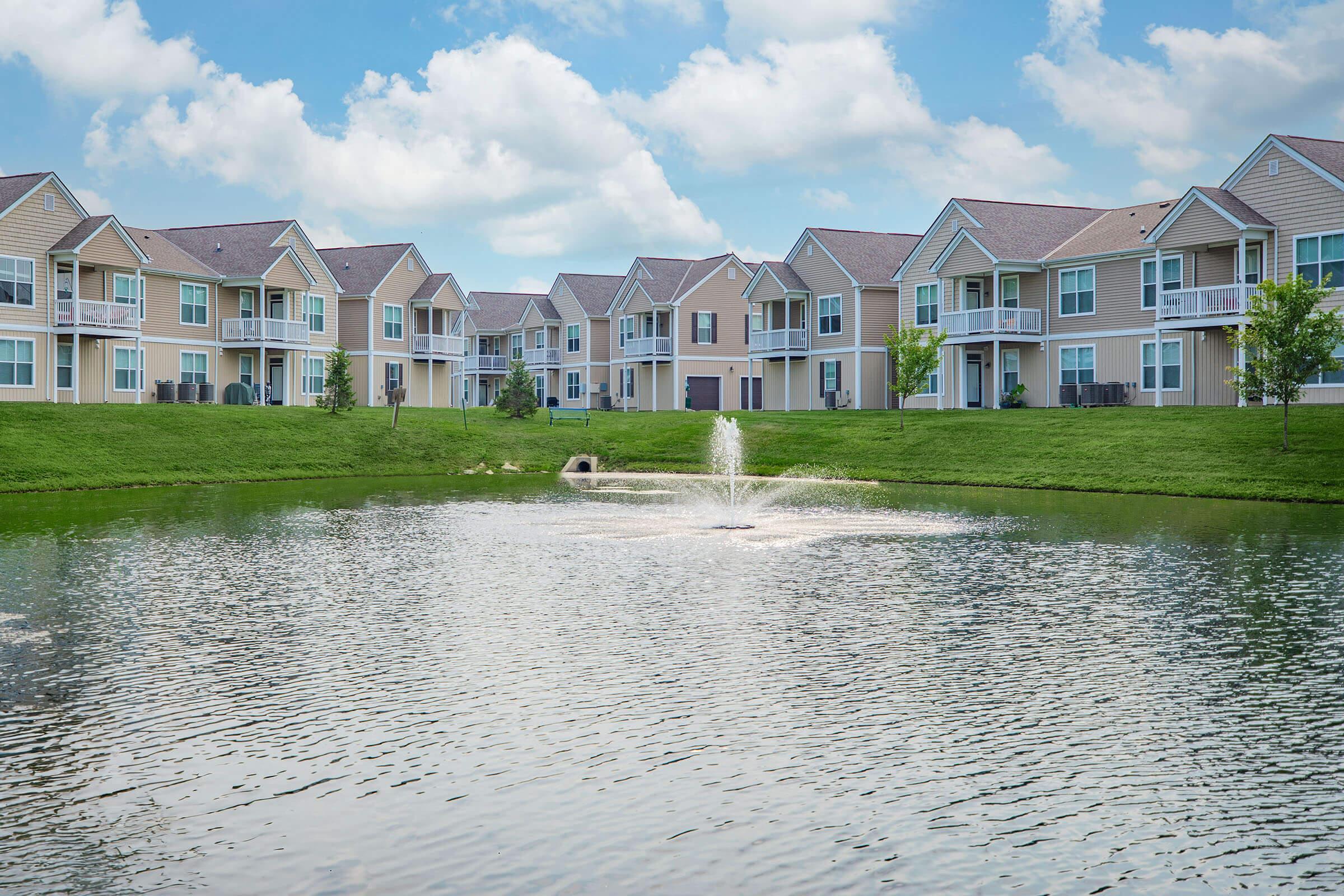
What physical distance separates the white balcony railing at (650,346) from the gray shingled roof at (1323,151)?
34.8m

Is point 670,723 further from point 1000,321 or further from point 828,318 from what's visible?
point 828,318

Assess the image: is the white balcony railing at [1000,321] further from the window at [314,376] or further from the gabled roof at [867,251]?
the window at [314,376]

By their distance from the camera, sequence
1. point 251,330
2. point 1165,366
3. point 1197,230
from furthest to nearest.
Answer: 1. point 251,330
2. point 1165,366
3. point 1197,230

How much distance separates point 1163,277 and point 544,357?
43.9 m

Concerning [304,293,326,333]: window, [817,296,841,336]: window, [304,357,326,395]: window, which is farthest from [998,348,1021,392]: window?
[304,293,326,333]: window

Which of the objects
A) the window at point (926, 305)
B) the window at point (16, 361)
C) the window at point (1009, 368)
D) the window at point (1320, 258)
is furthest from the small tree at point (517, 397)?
the window at point (1320, 258)

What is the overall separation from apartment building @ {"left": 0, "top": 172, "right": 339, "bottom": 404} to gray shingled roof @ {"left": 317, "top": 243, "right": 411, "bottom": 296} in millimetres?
2927

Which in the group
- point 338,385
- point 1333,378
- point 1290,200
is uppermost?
point 1290,200

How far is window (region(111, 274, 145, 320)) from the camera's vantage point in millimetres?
48938

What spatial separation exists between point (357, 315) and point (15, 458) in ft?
103

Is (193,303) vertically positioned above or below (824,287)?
below

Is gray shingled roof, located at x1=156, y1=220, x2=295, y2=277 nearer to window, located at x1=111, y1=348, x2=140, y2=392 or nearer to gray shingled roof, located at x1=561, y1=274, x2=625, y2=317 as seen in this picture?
window, located at x1=111, y1=348, x2=140, y2=392

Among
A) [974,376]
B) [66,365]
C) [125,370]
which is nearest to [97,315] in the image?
[66,365]

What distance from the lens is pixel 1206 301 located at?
136 feet
